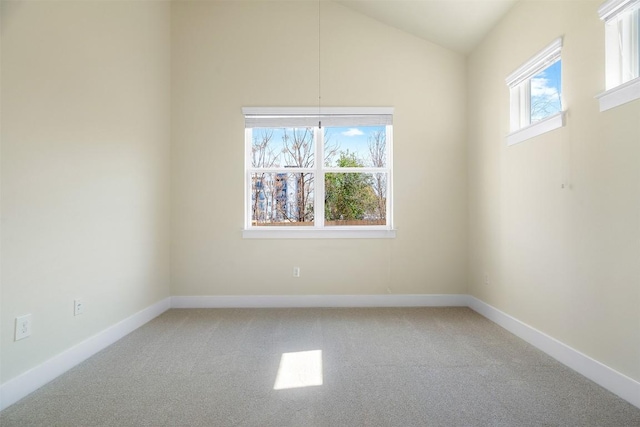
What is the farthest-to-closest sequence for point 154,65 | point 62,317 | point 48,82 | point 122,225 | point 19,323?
1. point 154,65
2. point 122,225
3. point 62,317
4. point 48,82
5. point 19,323

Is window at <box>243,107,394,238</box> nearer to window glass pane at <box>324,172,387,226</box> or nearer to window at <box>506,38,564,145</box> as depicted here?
window glass pane at <box>324,172,387,226</box>

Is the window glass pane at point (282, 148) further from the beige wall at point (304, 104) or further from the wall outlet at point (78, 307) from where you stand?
the wall outlet at point (78, 307)

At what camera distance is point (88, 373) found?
2535mm

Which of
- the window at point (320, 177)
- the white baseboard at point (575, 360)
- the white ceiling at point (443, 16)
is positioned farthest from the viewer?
the window at point (320, 177)

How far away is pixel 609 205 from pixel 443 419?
5.32ft

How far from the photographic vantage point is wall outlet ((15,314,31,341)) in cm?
219

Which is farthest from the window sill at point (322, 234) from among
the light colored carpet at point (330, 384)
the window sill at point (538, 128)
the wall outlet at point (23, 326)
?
the wall outlet at point (23, 326)

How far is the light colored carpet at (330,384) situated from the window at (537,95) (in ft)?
5.87

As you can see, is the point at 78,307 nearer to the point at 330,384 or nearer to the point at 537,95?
the point at 330,384

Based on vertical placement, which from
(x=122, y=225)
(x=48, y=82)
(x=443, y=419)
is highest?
(x=48, y=82)

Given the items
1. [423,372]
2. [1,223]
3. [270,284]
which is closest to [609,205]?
[423,372]

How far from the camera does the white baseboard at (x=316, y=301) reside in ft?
13.9

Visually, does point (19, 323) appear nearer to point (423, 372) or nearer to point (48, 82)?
point (48, 82)

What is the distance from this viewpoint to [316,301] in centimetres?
425
